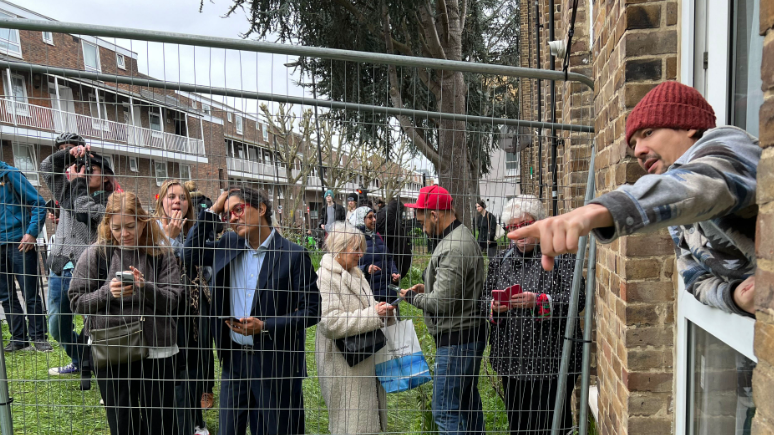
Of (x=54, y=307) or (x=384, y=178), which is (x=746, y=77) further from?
(x=54, y=307)

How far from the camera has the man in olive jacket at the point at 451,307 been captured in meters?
3.32

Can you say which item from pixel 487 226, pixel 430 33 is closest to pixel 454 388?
pixel 487 226

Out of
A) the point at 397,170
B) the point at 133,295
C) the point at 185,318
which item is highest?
the point at 397,170

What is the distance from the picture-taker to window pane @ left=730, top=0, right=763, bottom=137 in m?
1.59

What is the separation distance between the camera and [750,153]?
109 centimetres

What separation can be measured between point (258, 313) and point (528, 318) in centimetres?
159

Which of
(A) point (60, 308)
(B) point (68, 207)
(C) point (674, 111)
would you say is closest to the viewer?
(C) point (674, 111)

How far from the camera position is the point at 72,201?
3.29 meters

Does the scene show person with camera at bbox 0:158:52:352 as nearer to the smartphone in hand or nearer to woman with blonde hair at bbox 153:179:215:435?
woman with blonde hair at bbox 153:179:215:435

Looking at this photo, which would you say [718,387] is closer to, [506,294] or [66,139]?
[506,294]

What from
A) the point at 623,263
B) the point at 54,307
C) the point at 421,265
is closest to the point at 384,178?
the point at 421,265

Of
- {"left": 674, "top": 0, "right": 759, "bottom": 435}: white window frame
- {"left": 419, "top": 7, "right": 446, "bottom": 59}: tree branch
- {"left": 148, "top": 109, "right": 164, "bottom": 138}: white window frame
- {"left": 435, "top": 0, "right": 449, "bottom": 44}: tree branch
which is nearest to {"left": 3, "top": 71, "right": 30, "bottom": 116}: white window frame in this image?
{"left": 148, "top": 109, "right": 164, "bottom": 138}: white window frame

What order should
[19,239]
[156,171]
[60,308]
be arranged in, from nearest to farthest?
[156,171]
[60,308]
[19,239]

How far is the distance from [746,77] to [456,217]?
207 cm
